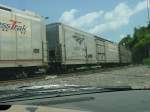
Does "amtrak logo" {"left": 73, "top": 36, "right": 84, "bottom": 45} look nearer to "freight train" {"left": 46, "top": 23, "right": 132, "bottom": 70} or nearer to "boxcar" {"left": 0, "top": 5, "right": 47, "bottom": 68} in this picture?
"freight train" {"left": 46, "top": 23, "right": 132, "bottom": 70}

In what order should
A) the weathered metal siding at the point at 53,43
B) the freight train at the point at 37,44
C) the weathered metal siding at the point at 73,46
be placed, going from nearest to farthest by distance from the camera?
the freight train at the point at 37,44, the weathered metal siding at the point at 53,43, the weathered metal siding at the point at 73,46

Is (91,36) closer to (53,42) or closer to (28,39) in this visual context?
(53,42)

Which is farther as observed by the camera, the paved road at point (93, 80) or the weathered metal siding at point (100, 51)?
the weathered metal siding at point (100, 51)

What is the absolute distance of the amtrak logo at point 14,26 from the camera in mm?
18091

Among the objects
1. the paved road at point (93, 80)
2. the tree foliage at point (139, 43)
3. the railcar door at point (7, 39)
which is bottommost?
the paved road at point (93, 80)

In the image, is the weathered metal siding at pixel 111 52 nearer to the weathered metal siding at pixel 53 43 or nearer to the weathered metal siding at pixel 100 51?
the weathered metal siding at pixel 100 51

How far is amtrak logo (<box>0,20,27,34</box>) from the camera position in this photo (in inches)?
712

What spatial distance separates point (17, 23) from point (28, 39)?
4.91ft

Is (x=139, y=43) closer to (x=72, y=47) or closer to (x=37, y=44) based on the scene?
(x=72, y=47)

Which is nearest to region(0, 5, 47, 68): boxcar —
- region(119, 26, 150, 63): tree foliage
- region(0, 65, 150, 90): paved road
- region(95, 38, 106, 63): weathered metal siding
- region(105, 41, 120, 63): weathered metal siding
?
region(0, 65, 150, 90): paved road

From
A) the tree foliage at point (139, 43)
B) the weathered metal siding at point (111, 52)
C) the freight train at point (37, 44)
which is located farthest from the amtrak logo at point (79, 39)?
the tree foliage at point (139, 43)

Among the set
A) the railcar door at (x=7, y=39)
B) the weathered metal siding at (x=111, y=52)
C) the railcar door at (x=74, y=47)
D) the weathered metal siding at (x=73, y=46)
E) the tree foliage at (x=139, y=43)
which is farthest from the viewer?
the tree foliage at (x=139, y=43)

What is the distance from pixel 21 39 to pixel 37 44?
184 cm

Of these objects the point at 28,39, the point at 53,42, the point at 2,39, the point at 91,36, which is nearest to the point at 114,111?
the point at 2,39
